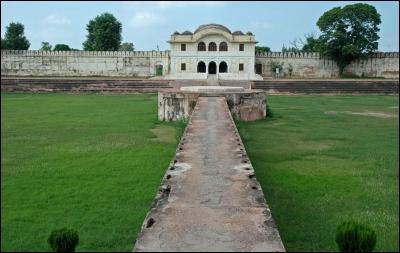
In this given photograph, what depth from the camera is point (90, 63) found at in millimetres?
33531

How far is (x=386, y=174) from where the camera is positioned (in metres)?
6.18

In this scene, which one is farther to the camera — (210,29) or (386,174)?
(210,29)

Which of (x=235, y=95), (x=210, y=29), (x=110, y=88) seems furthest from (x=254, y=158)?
(x=210, y=29)

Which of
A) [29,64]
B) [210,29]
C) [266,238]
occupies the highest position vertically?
[210,29]

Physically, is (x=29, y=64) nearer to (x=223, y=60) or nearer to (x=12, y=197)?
(x=223, y=60)

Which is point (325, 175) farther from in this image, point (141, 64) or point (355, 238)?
point (141, 64)

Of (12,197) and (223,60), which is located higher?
(223,60)

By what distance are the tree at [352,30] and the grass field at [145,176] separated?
2076cm

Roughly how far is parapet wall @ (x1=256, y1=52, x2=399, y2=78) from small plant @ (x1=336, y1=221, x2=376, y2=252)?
3128 centimetres

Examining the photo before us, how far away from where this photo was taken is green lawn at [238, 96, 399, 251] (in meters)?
4.14

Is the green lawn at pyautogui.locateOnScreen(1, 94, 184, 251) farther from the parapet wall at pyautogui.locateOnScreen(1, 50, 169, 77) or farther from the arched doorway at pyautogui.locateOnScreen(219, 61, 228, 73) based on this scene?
the parapet wall at pyautogui.locateOnScreen(1, 50, 169, 77)

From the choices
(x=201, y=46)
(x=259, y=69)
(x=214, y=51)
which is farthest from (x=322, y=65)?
(x=201, y=46)

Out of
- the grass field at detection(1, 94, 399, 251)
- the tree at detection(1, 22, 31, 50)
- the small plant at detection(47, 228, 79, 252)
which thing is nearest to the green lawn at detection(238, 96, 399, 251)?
the grass field at detection(1, 94, 399, 251)

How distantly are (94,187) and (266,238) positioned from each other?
118 inches
